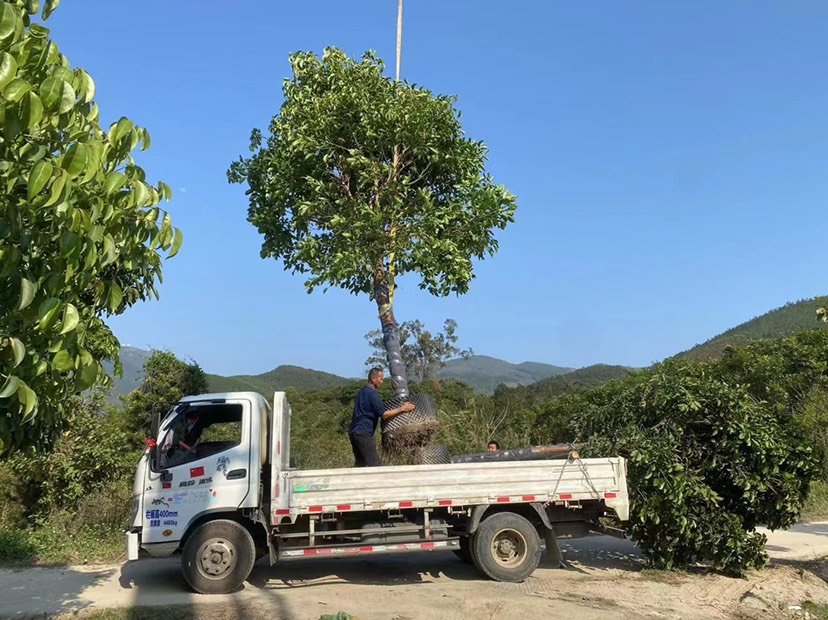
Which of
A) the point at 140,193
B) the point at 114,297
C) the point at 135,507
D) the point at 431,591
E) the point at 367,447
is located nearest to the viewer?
the point at 140,193

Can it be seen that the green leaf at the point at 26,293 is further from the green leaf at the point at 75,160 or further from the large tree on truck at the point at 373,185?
the large tree on truck at the point at 373,185

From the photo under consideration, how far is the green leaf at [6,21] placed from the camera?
2.44 m

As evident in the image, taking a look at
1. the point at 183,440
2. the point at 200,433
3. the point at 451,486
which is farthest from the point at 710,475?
the point at 183,440

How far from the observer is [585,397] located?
20.7 metres

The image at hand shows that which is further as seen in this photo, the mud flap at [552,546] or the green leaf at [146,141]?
the mud flap at [552,546]

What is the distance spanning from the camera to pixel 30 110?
2.42 metres

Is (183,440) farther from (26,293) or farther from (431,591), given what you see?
(26,293)

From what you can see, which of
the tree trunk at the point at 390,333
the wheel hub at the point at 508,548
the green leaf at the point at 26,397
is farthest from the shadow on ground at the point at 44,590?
the green leaf at the point at 26,397

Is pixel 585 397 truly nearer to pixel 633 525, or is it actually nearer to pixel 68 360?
pixel 633 525

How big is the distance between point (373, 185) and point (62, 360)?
8.53m

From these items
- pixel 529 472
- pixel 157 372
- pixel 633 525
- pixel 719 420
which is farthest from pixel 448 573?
pixel 157 372

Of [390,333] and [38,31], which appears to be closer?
[38,31]

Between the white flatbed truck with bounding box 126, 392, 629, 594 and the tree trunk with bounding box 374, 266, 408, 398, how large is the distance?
108 inches

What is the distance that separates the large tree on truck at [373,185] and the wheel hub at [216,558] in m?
3.61
